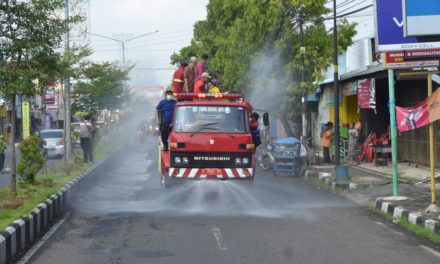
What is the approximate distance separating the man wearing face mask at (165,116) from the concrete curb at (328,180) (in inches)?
203

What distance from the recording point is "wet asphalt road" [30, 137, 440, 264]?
9531 mm

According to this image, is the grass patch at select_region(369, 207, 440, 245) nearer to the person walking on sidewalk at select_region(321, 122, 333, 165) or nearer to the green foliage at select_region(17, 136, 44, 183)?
the green foliage at select_region(17, 136, 44, 183)

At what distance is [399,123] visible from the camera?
1441cm

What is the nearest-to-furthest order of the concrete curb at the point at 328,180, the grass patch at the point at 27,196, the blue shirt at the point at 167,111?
the grass patch at the point at 27,196, the blue shirt at the point at 167,111, the concrete curb at the point at 328,180

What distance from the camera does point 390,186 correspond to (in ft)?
60.9

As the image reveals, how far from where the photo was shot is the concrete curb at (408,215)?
11688mm

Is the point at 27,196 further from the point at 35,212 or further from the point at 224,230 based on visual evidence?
the point at 224,230

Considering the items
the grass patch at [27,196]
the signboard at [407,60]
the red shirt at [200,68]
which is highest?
the red shirt at [200,68]

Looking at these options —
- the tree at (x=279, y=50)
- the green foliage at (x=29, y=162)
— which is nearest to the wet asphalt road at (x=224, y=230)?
the green foliage at (x=29, y=162)

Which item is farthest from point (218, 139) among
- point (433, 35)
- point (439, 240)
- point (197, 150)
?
point (439, 240)

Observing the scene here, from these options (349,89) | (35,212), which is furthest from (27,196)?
(349,89)

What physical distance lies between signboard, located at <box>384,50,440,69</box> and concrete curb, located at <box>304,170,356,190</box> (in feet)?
16.6

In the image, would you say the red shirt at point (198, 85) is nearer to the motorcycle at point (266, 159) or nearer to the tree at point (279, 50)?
the motorcycle at point (266, 159)

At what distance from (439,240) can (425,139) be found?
42.7ft
